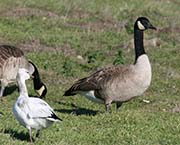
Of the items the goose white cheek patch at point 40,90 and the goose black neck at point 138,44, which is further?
the goose white cheek patch at point 40,90

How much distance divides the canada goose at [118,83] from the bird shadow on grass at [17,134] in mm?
3084

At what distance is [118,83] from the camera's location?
526 inches

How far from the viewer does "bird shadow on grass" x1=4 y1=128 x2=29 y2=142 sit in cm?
1036

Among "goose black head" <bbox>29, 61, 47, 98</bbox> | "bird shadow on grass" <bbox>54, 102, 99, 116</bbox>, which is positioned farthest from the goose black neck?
"goose black head" <bbox>29, 61, 47, 98</bbox>

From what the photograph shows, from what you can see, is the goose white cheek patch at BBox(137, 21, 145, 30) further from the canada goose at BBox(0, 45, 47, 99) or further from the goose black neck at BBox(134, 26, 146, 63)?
the canada goose at BBox(0, 45, 47, 99)

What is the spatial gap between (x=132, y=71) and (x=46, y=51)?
7912 mm

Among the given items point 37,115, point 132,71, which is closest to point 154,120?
point 132,71

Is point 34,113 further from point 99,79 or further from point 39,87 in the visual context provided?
point 39,87

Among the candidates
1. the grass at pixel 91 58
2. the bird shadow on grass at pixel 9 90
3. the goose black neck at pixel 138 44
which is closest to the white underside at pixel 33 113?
the grass at pixel 91 58

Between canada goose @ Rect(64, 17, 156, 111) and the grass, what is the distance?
1.19 ft

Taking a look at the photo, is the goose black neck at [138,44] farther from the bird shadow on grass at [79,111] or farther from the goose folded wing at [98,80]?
the bird shadow on grass at [79,111]

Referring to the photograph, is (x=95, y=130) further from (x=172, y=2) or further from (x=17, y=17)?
(x=172, y=2)

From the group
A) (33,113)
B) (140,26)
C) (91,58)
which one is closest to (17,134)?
(33,113)

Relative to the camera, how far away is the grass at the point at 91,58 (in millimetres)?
11109
